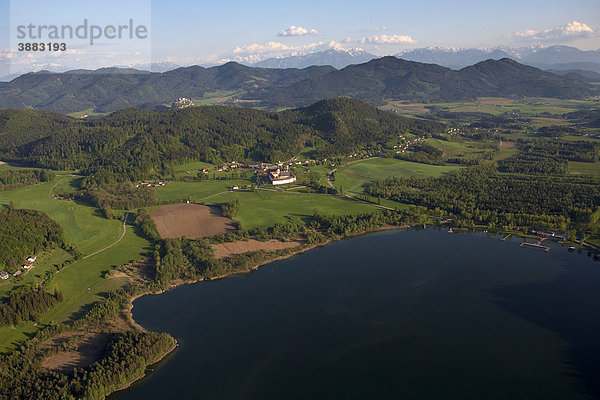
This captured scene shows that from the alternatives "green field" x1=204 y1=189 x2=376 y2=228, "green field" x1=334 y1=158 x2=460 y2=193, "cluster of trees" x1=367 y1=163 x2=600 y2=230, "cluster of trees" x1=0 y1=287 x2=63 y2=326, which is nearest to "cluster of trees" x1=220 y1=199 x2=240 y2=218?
"green field" x1=204 y1=189 x2=376 y2=228

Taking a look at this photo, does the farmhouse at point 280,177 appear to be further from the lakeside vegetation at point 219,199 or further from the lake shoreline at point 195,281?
the lake shoreline at point 195,281

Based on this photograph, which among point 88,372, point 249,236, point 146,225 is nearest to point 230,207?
point 249,236

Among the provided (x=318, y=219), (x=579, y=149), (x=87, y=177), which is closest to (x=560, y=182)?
(x=579, y=149)

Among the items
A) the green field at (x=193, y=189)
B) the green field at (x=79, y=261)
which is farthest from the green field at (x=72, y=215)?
the green field at (x=193, y=189)

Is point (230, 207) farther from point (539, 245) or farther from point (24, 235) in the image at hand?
point (539, 245)

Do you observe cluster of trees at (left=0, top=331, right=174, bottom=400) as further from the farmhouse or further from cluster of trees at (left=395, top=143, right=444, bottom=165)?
cluster of trees at (left=395, top=143, right=444, bottom=165)

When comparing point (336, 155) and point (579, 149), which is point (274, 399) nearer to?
point (336, 155)
